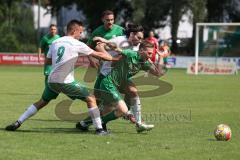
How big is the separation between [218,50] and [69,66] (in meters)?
31.0

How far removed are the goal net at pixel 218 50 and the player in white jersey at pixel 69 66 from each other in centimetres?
2684

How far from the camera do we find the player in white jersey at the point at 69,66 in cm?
1117

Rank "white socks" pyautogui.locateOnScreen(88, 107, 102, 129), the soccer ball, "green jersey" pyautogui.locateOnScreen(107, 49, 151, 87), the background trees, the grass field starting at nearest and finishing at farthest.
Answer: the grass field, the soccer ball, "white socks" pyautogui.locateOnScreen(88, 107, 102, 129), "green jersey" pyautogui.locateOnScreen(107, 49, 151, 87), the background trees

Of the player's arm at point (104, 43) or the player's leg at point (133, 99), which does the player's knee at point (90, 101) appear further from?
the player's leg at point (133, 99)

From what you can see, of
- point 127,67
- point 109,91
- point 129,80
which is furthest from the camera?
point 129,80

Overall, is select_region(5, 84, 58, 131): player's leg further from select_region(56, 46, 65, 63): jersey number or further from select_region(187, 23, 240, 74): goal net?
select_region(187, 23, 240, 74): goal net

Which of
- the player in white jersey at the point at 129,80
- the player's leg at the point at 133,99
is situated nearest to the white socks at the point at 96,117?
the player in white jersey at the point at 129,80

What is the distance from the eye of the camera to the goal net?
38.4 m

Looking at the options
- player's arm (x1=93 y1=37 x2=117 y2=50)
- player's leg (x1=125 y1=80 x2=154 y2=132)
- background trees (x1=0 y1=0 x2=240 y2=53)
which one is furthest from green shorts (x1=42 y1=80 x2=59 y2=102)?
background trees (x1=0 y1=0 x2=240 y2=53)

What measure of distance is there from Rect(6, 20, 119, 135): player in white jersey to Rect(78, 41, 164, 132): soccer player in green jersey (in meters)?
0.37

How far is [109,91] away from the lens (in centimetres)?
1184

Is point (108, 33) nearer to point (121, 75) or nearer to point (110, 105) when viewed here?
point (121, 75)

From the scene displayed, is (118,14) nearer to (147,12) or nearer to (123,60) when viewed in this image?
(147,12)

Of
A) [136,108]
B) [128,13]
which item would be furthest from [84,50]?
[128,13]
